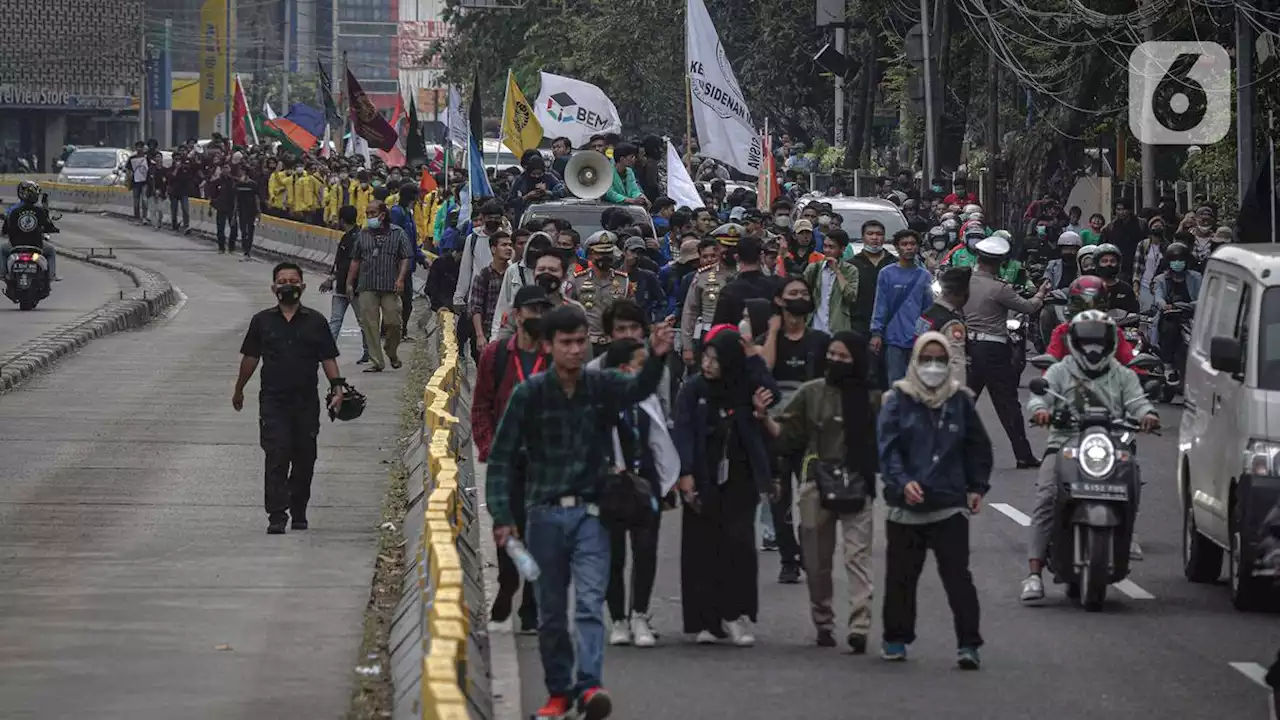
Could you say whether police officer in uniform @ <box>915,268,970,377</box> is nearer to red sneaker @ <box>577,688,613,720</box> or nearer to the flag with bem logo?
red sneaker @ <box>577,688,613,720</box>

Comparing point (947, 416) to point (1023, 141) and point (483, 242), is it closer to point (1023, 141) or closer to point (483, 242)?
point (483, 242)

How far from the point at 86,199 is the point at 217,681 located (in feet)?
188

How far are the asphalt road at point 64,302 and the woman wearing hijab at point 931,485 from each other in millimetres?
17468

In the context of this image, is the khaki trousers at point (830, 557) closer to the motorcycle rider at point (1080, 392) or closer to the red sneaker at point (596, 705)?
the motorcycle rider at point (1080, 392)

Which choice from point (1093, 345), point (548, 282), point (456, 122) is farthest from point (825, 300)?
point (456, 122)

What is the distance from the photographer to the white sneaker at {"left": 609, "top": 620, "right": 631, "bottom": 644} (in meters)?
11.1

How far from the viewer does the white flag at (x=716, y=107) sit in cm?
3128

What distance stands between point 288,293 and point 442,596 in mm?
6549

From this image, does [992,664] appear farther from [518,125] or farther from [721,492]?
[518,125]

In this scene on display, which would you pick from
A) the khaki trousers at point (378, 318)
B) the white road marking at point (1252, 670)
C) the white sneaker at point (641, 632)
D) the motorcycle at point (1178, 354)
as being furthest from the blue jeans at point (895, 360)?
the khaki trousers at point (378, 318)

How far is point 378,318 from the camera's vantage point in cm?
2475

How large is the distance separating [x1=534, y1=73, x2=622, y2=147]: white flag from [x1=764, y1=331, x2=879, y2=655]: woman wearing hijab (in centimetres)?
2248

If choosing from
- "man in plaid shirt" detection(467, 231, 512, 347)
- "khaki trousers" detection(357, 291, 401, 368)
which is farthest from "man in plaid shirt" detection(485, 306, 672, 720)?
"khaki trousers" detection(357, 291, 401, 368)

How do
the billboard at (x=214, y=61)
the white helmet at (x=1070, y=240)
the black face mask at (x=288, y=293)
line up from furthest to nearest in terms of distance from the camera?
the billboard at (x=214, y=61), the white helmet at (x=1070, y=240), the black face mask at (x=288, y=293)
